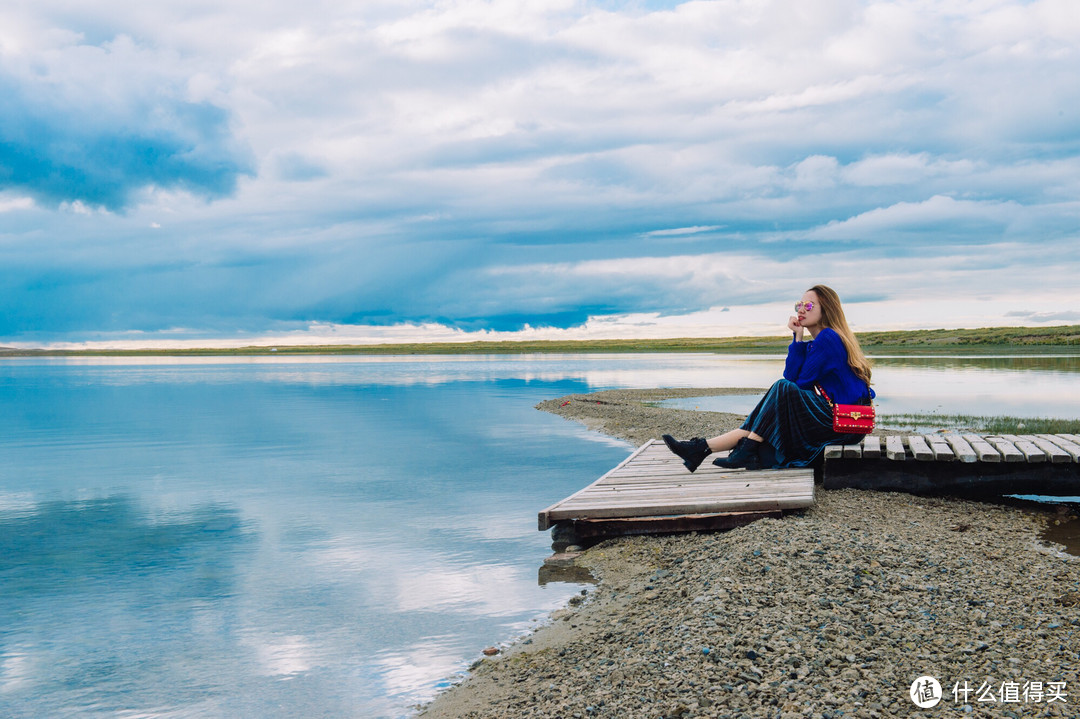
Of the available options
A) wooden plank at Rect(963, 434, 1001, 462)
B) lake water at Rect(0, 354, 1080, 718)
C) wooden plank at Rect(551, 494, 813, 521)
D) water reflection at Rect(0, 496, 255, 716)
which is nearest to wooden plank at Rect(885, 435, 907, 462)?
wooden plank at Rect(963, 434, 1001, 462)

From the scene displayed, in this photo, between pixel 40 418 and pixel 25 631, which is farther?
pixel 40 418

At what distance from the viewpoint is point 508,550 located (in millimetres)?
11320

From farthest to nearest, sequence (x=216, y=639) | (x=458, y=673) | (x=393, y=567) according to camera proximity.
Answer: (x=393, y=567) < (x=216, y=639) < (x=458, y=673)

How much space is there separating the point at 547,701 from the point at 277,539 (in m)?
8.29

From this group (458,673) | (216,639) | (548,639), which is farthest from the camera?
(216,639)

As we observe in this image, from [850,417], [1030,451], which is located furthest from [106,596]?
[1030,451]

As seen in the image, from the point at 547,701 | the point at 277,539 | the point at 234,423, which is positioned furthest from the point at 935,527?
the point at 234,423

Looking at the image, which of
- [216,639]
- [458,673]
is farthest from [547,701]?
[216,639]

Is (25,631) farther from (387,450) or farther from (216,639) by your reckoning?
(387,450)

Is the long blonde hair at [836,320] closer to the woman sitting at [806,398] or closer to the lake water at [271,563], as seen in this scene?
the woman sitting at [806,398]

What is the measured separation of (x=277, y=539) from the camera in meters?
12.8

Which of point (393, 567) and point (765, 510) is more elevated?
point (765, 510)

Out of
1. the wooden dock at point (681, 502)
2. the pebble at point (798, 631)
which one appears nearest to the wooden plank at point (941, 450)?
the wooden dock at point (681, 502)

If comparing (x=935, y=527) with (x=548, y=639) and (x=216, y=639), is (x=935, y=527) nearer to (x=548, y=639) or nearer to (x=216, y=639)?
(x=548, y=639)
